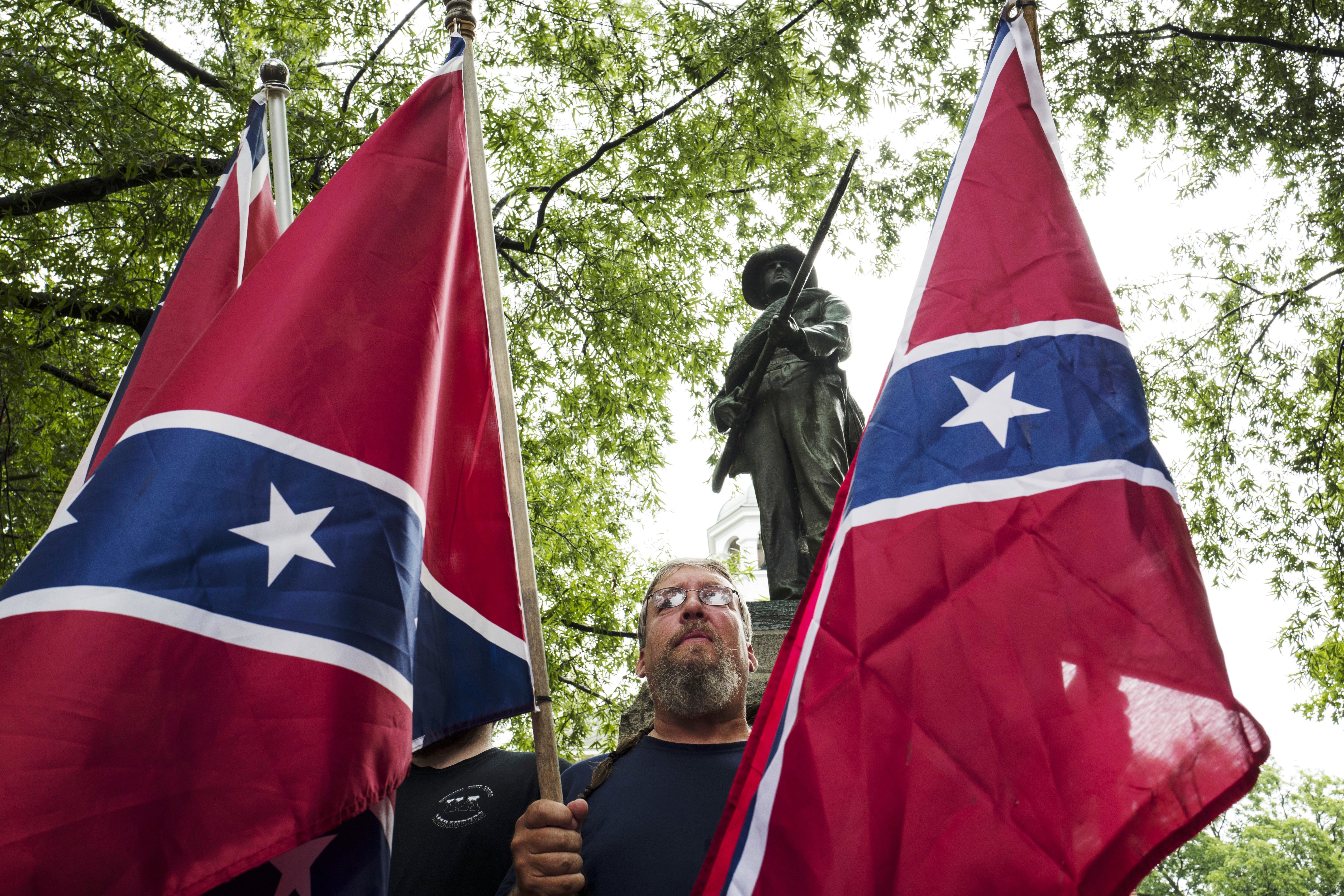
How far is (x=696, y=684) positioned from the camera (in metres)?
2.44

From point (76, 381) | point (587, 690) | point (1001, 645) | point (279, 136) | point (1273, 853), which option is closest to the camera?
point (1001, 645)

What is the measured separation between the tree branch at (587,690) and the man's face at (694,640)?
795 cm

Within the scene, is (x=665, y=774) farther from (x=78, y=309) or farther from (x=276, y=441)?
(x=78, y=309)

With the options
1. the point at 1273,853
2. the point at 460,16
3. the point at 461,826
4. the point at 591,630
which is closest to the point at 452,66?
the point at 460,16

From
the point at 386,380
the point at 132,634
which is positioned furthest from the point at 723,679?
the point at 132,634

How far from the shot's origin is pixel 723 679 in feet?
8.05

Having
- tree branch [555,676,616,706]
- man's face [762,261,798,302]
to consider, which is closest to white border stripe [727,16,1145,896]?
man's face [762,261,798,302]

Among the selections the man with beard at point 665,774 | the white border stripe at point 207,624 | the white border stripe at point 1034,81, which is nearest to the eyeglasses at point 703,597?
the man with beard at point 665,774

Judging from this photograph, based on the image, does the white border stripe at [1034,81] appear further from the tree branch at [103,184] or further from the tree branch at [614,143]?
the tree branch at [614,143]

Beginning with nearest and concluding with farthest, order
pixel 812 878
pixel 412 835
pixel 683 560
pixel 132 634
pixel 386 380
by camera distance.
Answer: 1. pixel 812 878
2. pixel 132 634
3. pixel 386 380
4. pixel 412 835
5. pixel 683 560

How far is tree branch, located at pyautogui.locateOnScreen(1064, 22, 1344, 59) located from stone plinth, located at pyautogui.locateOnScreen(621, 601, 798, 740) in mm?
6437

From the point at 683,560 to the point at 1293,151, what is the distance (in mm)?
8038

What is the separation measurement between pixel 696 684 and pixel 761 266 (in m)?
3.65

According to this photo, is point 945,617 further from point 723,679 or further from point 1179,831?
point 723,679
